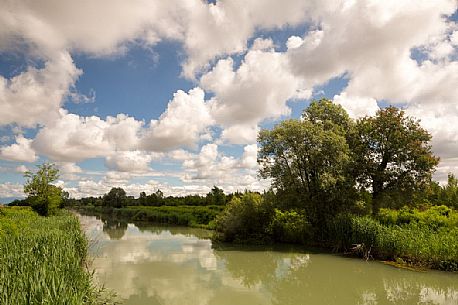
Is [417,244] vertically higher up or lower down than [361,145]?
lower down

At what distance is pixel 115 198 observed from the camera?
3836 inches

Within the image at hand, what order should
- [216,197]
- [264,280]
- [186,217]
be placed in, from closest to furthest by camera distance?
1. [264,280]
2. [186,217]
3. [216,197]

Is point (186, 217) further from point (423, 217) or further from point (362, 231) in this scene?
point (423, 217)

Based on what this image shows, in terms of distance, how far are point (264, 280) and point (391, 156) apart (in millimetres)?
12374

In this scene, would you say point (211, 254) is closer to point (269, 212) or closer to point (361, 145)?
point (269, 212)

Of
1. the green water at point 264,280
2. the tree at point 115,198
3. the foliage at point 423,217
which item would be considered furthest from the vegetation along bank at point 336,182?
the tree at point 115,198

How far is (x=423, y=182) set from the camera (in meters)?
20.5

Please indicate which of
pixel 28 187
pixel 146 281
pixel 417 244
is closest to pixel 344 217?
pixel 417 244

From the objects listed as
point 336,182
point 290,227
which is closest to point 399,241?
point 336,182

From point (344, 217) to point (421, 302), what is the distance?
910cm

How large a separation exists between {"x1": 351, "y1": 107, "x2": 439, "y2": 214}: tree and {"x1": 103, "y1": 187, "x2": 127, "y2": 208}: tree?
8345 cm

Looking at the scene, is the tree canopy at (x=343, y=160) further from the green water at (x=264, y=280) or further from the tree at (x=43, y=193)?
the tree at (x=43, y=193)

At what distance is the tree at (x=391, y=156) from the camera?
→ 20.5 m

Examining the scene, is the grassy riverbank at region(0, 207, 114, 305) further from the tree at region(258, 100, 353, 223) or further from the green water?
the tree at region(258, 100, 353, 223)
